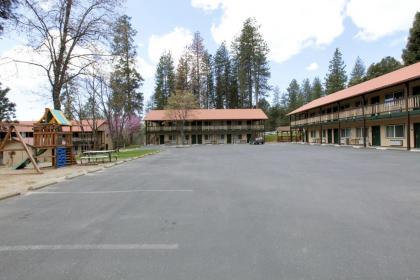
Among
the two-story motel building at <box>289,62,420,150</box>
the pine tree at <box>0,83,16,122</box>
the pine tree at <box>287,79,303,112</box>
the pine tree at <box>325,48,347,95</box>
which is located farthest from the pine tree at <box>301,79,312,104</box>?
the pine tree at <box>0,83,16,122</box>

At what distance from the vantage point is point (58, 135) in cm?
2039

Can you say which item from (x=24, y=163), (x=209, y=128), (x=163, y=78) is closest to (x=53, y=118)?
(x=24, y=163)

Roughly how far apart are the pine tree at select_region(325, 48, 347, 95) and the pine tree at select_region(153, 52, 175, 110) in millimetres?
39372

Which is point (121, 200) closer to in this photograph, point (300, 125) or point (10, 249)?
point (10, 249)

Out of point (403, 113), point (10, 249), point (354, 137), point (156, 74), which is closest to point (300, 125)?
point (354, 137)

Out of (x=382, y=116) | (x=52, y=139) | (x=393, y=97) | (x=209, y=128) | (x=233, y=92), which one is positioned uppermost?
(x=233, y=92)

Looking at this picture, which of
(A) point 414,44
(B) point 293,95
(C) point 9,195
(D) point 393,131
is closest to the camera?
(C) point 9,195

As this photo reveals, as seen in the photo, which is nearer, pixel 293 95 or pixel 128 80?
pixel 128 80

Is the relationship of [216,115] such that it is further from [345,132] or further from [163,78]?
[345,132]

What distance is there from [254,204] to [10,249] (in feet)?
15.5

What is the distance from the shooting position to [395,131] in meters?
30.7

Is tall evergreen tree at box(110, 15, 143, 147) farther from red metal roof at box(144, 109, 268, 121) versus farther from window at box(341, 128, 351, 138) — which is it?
window at box(341, 128, 351, 138)

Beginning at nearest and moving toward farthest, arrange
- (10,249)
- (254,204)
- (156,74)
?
(10,249), (254,204), (156,74)

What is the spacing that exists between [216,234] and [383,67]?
64.2 meters
